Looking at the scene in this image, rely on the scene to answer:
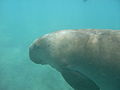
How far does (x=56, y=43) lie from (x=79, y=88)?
44.6 inches

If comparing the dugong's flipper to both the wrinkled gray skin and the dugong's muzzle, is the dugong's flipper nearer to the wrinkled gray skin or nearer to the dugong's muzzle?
the wrinkled gray skin

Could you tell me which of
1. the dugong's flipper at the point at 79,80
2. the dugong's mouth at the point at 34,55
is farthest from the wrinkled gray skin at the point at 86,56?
the dugong's mouth at the point at 34,55

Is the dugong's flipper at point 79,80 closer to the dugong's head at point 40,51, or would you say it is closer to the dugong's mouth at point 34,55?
the dugong's head at point 40,51

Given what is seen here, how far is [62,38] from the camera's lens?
5.93m

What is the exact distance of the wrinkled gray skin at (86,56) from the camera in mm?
5395

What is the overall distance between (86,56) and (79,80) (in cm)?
64

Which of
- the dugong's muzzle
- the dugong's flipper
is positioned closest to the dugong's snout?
the dugong's muzzle

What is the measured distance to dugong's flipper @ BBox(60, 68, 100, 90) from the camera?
5.79 metres

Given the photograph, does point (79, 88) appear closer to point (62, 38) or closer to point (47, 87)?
point (62, 38)

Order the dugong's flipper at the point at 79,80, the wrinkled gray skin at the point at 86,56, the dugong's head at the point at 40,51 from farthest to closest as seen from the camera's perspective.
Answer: the dugong's head at the point at 40,51, the dugong's flipper at the point at 79,80, the wrinkled gray skin at the point at 86,56

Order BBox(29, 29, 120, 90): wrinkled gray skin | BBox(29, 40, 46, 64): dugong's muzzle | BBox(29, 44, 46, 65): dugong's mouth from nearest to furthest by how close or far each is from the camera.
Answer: BBox(29, 29, 120, 90): wrinkled gray skin → BBox(29, 40, 46, 64): dugong's muzzle → BBox(29, 44, 46, 65): dugong's mouth

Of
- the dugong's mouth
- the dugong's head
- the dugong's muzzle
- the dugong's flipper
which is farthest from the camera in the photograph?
the dugong's mouth

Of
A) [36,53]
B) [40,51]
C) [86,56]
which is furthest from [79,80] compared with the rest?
[36,53]

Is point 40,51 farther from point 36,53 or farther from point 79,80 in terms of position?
point 79,80
